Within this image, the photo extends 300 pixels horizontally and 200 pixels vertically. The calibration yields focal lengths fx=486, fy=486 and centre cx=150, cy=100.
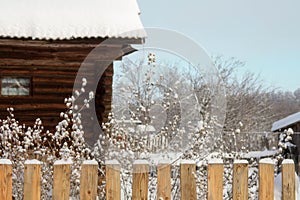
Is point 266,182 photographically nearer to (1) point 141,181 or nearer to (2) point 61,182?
(1) point 141,181

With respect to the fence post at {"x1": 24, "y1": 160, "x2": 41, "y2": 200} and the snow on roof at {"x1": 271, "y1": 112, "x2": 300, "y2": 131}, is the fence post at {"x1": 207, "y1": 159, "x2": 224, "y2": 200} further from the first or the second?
the snow on roof at {"x1": 271, "y1": 112, "x2": 300, "y2": 131}

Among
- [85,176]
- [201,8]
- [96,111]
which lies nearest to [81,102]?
[96,111]

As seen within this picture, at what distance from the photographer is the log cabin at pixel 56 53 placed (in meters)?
9.49

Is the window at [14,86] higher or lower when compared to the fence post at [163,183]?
higher

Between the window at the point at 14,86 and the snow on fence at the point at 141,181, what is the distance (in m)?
6.46

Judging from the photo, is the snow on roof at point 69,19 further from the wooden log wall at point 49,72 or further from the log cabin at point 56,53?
the wooden log wall at point 49,72

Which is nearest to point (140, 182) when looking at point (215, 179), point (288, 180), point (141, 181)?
point (141, 181)

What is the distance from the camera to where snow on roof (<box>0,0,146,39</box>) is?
932 centimetres

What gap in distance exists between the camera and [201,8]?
65.0ft

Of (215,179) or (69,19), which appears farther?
(69,19)

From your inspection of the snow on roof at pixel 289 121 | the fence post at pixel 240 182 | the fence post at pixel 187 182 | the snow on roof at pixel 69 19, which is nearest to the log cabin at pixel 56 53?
the snow on roof at pixel 69 19

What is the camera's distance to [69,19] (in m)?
9.73

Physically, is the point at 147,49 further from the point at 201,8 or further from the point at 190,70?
the point at 201,8

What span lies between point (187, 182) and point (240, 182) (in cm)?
39
